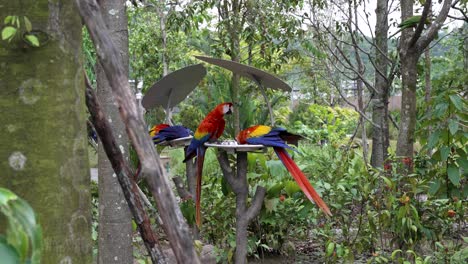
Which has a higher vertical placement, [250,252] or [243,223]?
[243,223]

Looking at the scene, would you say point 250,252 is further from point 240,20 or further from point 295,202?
point 240,20

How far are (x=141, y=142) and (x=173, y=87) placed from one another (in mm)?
3234

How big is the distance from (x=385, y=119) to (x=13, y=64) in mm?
5168

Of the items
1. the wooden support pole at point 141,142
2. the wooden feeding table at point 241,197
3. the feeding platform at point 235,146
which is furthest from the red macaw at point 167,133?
the wooden support pole at point 141,142

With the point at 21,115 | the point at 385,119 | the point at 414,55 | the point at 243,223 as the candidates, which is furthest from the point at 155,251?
the point at 385,119

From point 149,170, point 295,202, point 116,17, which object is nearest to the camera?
point 149,170

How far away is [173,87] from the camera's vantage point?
383cm

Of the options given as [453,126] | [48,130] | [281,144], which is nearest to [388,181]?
[453,126]

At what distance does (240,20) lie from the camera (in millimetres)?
5316

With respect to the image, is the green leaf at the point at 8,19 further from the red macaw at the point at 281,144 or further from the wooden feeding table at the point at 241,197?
the wooden feeding table at the point at 241,197

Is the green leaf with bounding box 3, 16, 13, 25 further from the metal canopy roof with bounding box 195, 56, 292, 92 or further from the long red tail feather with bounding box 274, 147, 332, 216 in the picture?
the metal canopy roof with bounding box 195, 56, 292, 92

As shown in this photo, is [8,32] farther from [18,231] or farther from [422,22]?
[422,22]

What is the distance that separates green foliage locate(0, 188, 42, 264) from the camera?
1.23 feet

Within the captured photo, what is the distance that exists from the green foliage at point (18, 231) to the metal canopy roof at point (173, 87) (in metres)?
3.20
